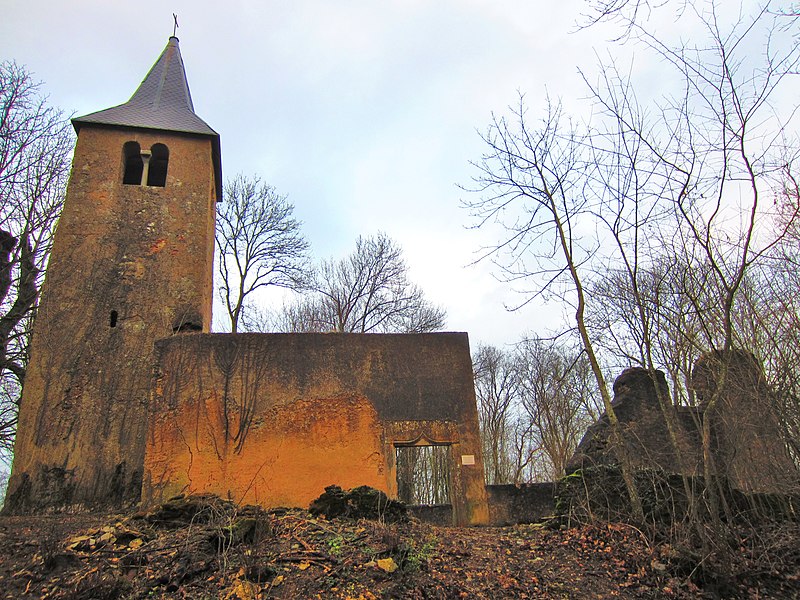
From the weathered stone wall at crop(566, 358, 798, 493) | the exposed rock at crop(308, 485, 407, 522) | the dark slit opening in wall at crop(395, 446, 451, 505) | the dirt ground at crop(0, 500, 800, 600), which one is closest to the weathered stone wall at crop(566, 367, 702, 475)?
the weathered stone wall at crop(566, 358, 798, 493)

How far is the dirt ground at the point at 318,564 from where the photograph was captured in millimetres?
6152

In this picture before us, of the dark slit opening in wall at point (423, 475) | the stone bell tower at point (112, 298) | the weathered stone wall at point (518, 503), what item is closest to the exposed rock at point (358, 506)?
the weathered stone wall at point (518, 503)

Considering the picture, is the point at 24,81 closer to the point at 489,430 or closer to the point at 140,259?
the point at 140,259

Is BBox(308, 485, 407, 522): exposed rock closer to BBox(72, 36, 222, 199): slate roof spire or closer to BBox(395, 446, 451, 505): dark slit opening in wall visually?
BBox(72, 36, 222, 199): slate roof spire

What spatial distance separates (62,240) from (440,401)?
9935mm

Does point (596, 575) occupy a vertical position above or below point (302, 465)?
below

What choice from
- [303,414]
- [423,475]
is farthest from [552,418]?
[303,414]

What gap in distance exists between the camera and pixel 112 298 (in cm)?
1362

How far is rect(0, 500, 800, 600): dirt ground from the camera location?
20.2ft

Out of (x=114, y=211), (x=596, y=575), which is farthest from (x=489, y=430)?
(x=596, y=575)

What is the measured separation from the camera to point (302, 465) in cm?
1093

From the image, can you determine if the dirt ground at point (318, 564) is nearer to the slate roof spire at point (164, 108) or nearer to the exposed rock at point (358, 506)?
the exposed rock at point (358, 506)

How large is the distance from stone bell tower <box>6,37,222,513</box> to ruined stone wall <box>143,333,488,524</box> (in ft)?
6.38

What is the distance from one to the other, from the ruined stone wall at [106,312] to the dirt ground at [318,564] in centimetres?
422
